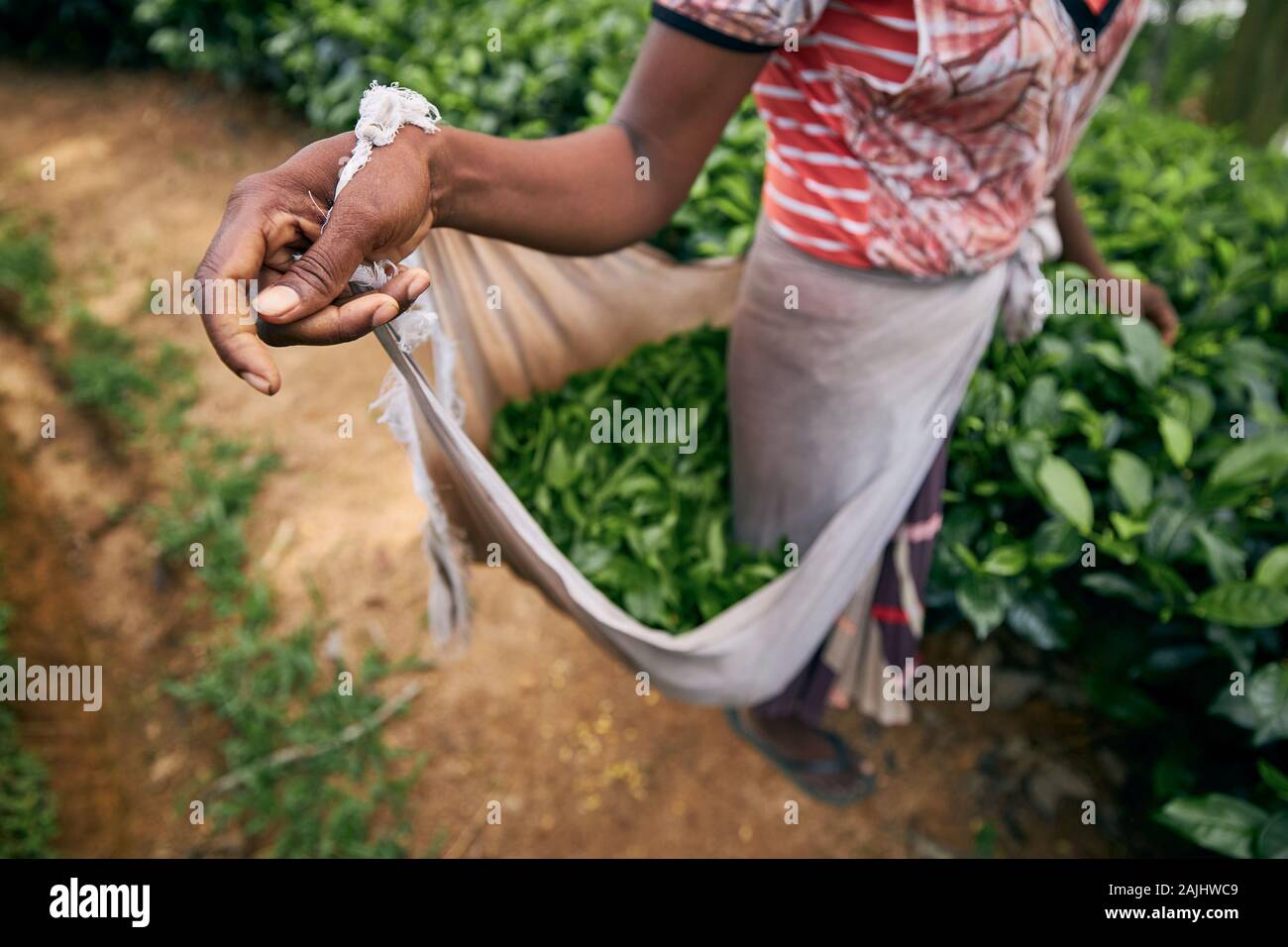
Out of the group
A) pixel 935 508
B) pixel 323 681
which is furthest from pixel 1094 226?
pixel 323 681

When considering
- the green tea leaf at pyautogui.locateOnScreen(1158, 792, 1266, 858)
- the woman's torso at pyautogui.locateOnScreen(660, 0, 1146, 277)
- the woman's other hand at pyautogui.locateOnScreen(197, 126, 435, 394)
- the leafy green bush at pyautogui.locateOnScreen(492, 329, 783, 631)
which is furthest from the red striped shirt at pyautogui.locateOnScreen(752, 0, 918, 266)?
the green tea leaf at pyautogui.locateOnScreen(1158, 792, 1266, 858)

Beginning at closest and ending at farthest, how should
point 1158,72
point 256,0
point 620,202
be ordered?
1. point 620,202
2. point 256,0
3. point 1158,72

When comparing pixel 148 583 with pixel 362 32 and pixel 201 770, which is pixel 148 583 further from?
pixel 362 32

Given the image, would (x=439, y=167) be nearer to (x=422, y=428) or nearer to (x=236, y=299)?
(x=236, y=299)

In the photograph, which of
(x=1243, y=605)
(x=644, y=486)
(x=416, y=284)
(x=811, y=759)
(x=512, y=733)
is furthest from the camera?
(x=512, y=733)

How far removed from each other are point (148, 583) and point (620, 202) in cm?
235

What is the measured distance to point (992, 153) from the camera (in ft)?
4.41

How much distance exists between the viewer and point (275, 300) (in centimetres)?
86

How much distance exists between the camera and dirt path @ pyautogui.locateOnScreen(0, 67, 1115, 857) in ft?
7.47

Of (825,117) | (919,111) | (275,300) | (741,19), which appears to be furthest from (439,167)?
(919,111)

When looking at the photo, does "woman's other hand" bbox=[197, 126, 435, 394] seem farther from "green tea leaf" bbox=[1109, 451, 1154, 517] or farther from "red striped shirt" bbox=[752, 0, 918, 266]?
"green tea leaf" bbox=[1109, 451, 1154, 517]

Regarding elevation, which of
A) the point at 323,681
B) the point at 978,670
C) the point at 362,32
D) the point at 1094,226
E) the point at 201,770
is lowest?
the point at 201,770

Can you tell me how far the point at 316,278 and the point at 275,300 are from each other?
61 mm

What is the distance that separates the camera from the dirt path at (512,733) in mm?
2275
